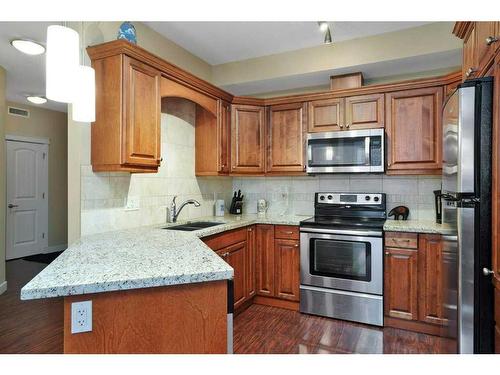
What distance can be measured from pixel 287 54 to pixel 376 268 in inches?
90.7

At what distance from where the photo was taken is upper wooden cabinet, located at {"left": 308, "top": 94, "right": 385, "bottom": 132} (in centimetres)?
313

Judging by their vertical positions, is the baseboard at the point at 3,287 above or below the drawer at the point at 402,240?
below

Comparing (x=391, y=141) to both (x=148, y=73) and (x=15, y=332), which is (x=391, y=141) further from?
(x=15, y=332)

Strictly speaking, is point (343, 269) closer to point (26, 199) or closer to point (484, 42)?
point (484, 42)

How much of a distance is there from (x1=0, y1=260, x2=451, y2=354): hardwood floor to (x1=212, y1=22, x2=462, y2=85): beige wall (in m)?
2.39

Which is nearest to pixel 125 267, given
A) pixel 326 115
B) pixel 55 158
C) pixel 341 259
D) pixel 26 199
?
pixel 341 259

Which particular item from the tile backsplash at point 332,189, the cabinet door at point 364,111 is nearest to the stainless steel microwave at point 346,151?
the cabinet door at point 364,111

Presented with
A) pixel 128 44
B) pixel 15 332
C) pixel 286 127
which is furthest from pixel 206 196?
pixel 15 332

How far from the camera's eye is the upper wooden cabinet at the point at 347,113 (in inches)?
123

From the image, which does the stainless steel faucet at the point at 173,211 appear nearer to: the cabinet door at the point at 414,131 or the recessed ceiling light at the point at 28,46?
the cabinet door at the point at 414,131

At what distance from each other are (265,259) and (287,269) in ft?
0.80

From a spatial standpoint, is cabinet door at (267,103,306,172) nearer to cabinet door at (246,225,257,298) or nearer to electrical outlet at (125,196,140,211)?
cabinet door at (246,225,257,298)

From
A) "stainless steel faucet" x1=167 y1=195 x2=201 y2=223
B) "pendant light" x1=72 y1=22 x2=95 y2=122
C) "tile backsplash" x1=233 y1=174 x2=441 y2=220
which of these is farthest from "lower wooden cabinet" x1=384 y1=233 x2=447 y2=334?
"pendant light" x1=72 y1=22 x2=95 y2=122

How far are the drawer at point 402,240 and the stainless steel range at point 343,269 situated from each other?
7 centimetres
